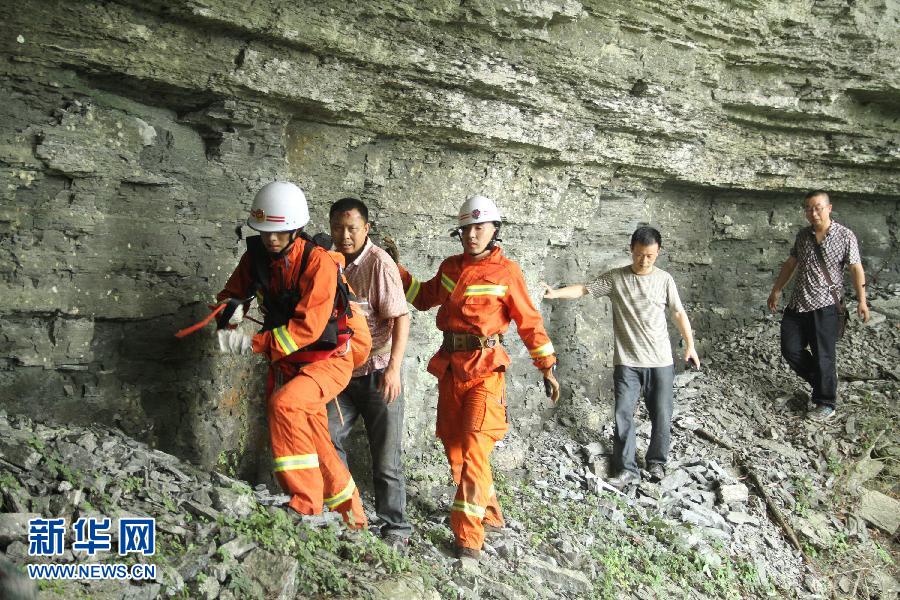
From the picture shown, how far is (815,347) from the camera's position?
6.44 metres

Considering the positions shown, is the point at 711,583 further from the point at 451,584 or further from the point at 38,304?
the point at 38,304

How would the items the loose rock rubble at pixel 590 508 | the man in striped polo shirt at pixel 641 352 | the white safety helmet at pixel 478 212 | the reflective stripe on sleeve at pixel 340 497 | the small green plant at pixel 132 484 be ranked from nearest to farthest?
the loose rock rubble at pixel 590 508 → the small green plant at pixel 132 484 → the reflective stripe on sleeve at pixel 340 497 → the white safety helmet at pixel 478 212 → the man in striped polo shirt at pixel 641 352

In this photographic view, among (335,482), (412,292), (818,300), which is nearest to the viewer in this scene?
(335,482)

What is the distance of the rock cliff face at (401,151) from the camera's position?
4.04 meters

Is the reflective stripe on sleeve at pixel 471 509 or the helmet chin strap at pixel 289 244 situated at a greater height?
the helmet chin strap at pixel 289 244

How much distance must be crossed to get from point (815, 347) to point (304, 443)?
4.87m

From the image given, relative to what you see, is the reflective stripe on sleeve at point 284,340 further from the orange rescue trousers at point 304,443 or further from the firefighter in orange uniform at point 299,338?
the orange rescue trousers at point 304,443

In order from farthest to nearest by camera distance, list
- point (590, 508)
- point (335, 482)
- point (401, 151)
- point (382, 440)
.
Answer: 1. point (401, 151)
2. point (590, 508)
3. point (382, 440)
4. point (335, 482)

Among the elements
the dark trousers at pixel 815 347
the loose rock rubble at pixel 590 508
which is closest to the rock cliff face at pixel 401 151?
the loose rock rubble at pixel 590 508

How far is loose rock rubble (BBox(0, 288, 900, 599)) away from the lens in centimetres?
323

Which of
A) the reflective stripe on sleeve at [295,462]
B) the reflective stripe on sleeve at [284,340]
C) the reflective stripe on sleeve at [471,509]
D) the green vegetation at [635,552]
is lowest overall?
the green vegetation at [635,552]

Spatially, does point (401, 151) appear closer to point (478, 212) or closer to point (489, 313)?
point (478, 212)

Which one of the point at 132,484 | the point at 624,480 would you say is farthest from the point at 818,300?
the point at 132,484

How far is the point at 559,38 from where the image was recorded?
218 inches
